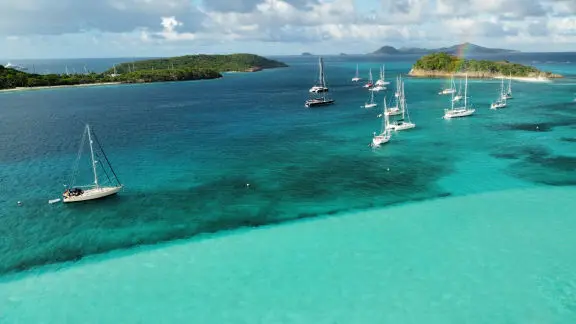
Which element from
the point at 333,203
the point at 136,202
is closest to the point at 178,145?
the point at 136,202

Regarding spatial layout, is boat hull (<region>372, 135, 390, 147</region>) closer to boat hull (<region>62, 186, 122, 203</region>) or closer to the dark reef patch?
the dark reef patch

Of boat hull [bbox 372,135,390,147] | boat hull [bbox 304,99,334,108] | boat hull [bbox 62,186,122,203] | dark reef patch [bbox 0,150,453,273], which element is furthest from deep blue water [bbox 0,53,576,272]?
boat hull [bbox 304,99,334,108]

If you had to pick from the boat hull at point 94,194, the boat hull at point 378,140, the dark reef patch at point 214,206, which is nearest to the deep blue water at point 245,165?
the dark reef patch at point 214,206

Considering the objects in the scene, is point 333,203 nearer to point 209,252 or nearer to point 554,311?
point 209,252

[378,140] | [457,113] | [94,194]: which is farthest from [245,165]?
[457,113]

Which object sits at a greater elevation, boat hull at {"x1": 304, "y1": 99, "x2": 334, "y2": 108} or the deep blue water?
boat hull at {"x1": 304, "y1": 99, "x2": 334, "y2": 108}

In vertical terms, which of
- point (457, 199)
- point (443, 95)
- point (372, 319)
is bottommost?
point (372, 319)

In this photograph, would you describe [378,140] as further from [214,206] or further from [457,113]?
[457,113]
